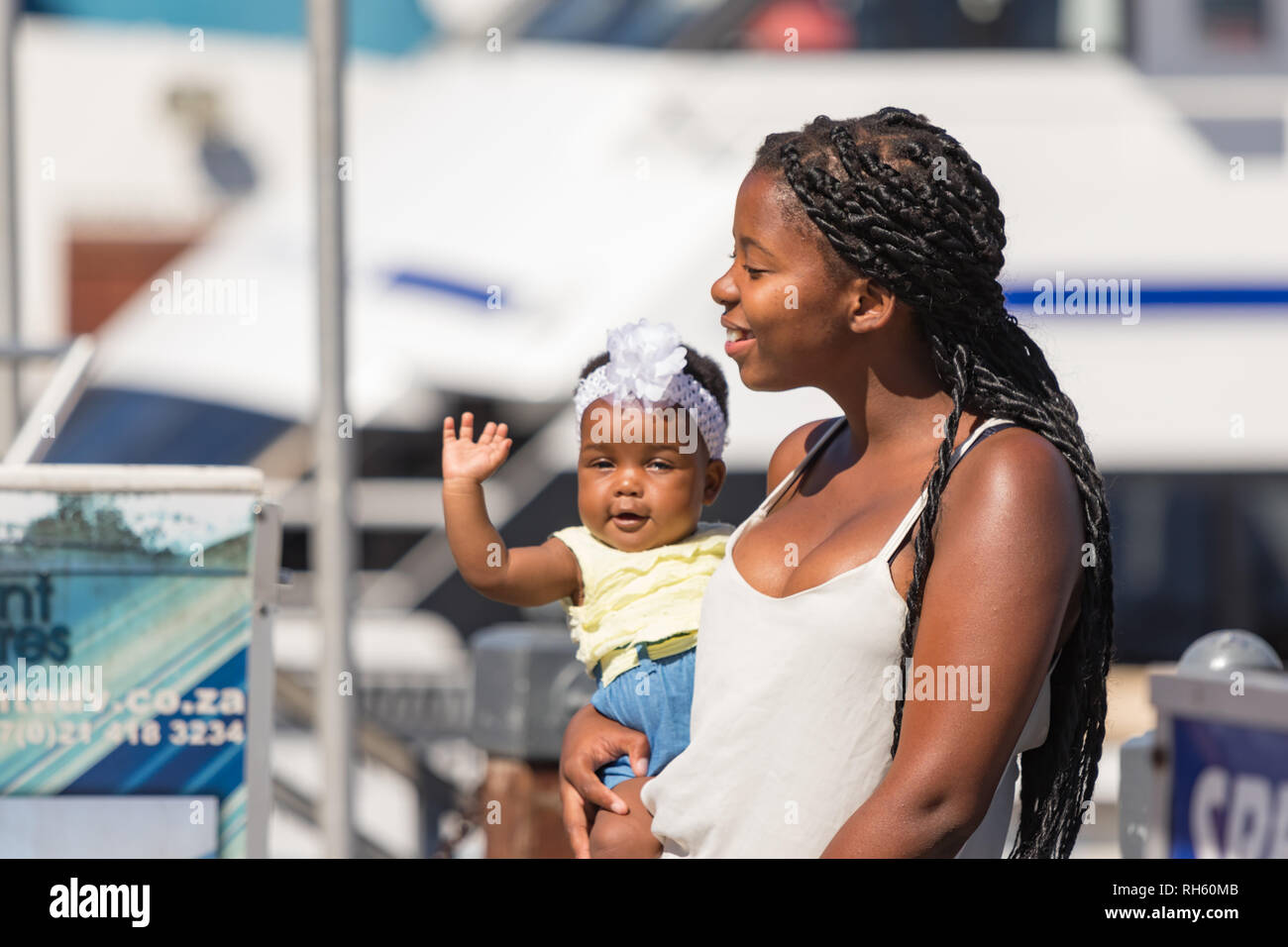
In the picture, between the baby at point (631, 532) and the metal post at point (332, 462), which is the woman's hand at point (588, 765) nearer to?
the baby at point (631, 532)

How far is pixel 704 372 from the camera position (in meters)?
2.63

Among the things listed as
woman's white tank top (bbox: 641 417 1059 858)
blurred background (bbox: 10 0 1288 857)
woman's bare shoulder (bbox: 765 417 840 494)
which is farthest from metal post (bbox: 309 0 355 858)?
woman's white tank top (bbox: 641 417 1059 858)

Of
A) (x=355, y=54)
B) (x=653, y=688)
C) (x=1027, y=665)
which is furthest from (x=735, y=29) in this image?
(x=1027, y=665)

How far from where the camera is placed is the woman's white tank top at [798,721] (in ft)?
5.80

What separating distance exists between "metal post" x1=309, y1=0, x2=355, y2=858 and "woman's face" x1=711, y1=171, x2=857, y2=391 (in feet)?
10.3

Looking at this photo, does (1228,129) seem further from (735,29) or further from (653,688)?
(653,688)

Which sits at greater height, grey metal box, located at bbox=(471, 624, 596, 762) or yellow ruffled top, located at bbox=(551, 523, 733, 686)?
yellow ruffled top, located at bbox=(551, 523, 733, 686)

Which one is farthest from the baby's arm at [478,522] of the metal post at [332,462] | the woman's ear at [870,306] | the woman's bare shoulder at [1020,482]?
the metal post at [332,462]

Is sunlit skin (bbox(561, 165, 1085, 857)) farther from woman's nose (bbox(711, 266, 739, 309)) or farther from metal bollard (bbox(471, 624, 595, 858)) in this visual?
metal bollard (bbox(471, 624, 595, 858))

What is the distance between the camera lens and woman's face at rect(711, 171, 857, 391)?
1.83 meters

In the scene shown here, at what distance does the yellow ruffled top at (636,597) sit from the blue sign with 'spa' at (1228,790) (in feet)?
3.99

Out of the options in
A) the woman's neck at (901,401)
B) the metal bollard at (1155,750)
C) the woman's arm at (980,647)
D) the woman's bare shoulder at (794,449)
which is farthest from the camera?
the metal bollard at (1155,750)

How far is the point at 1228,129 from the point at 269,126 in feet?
19.9

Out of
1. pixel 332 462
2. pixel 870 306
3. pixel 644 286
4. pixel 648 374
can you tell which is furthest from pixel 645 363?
pixel 644 286
